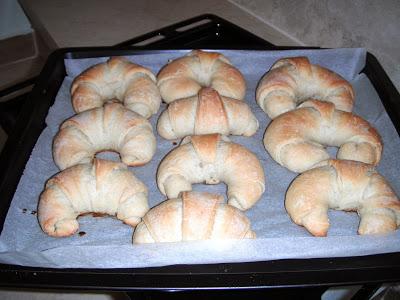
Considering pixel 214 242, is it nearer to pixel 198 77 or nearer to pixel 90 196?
pixel 90 196

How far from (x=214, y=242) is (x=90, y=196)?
0.42 m

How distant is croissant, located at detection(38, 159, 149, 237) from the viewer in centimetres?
107

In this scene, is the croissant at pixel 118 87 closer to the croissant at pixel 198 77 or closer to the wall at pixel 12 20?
the croissant at pixel 198 77

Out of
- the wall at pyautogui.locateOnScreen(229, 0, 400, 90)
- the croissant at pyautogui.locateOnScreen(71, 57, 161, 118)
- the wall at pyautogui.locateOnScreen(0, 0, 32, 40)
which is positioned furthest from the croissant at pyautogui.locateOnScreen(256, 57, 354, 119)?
the wall at pyautogui.locateOnScreen(0, 0, 32, 40)

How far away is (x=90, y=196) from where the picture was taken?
112 cm

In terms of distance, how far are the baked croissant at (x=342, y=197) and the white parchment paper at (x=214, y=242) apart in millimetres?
47

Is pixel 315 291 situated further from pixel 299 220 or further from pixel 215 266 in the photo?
pixel 215 266

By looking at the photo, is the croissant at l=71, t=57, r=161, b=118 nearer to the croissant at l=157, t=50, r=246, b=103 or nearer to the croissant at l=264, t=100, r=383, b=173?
the croissant at l=157, t=50, r=246, b=103

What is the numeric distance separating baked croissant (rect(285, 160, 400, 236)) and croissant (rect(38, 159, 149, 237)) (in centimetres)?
45

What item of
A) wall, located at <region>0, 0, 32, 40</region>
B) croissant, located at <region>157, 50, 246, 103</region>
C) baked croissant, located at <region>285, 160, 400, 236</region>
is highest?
wall, located at <region>0, 0, 32, 40</region>

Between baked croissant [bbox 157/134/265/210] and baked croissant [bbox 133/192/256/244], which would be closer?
baked croissant [bbox 133/192/256/244]

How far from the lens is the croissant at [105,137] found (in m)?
1.22

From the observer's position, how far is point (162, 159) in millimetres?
1259

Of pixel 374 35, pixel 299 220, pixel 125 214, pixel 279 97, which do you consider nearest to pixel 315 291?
pixel 299 220
